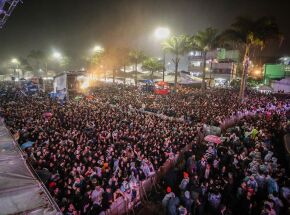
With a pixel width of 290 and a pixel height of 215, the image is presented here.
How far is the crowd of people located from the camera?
821 cm

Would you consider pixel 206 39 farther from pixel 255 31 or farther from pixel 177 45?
pixel 255 31

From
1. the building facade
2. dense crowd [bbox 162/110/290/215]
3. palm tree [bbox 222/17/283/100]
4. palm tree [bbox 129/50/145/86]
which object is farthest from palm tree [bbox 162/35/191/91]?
dense crowd [bbox 162/110/290/215]

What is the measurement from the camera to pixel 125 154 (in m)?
10.9

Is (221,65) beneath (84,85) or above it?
above

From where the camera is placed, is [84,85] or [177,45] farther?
[177,45]

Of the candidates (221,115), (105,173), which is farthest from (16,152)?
(221,115)

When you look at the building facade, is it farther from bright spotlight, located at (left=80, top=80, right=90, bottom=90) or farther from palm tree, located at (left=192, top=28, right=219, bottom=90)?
bright spotlight, located at (left=80, top=80, right=90, bottom=90)

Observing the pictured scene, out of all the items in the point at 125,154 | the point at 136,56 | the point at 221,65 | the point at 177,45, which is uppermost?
the point at 177,45

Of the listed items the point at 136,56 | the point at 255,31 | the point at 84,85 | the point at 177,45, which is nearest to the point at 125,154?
the point at 255,31

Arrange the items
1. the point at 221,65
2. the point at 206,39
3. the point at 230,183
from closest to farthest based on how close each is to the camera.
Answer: the point at 230,183
the point at 206,39
the point at 221,65

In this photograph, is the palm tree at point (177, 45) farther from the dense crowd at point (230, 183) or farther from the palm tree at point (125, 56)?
the dense crowd at point (230, 183)

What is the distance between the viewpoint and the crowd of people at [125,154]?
8.21 metres

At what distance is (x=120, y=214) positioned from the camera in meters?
8.16

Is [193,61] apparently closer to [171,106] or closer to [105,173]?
[171,106]
